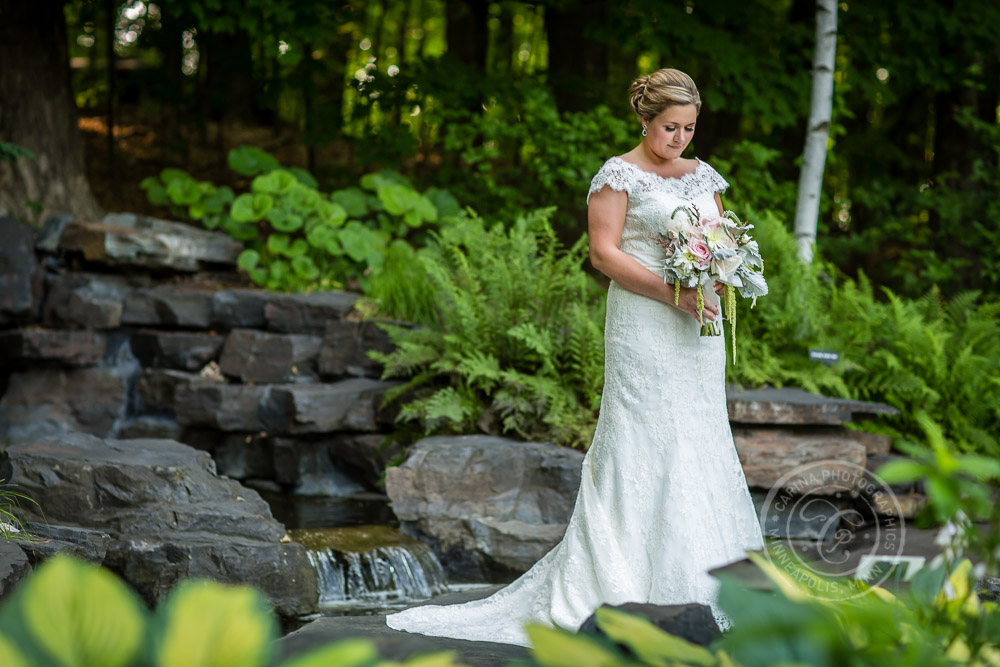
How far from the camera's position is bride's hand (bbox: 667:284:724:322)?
12.9 feet

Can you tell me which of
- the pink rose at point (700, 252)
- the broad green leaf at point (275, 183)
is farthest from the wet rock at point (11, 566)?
the broad green leaf at point (275, 183)

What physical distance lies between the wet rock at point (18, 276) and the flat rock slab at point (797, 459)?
6.53 metres

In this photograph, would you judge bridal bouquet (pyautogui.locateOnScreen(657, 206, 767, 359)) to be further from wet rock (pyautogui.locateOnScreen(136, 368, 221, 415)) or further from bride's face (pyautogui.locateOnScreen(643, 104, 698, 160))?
wet rock (pyautogui.locateOnScreen(136, 368, 221, 415))

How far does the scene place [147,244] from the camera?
30.5 ft

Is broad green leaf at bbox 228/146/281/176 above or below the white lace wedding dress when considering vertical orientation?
above

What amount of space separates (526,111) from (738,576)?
27.8 feet

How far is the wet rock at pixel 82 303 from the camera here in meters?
8.80

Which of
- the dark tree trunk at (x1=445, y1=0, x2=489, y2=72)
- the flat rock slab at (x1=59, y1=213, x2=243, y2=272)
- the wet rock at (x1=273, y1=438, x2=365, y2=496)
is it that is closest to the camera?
the wet rock at (x1=273, y1=438, x2=365, y2=496)

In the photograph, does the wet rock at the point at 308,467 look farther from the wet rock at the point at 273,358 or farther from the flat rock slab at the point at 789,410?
the flat rock slab at the point at 789,410

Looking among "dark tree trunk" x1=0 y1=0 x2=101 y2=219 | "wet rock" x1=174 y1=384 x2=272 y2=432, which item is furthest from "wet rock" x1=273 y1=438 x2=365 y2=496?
"dark tree trunk" x1=0 y1=0 x2=101 y2=219

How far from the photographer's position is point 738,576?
199 cm

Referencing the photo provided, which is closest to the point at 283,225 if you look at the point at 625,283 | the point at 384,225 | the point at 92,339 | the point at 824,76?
the point at 384,225

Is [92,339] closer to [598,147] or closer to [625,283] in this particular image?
[598,147]

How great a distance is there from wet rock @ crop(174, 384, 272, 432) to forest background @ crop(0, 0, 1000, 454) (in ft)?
4.75
